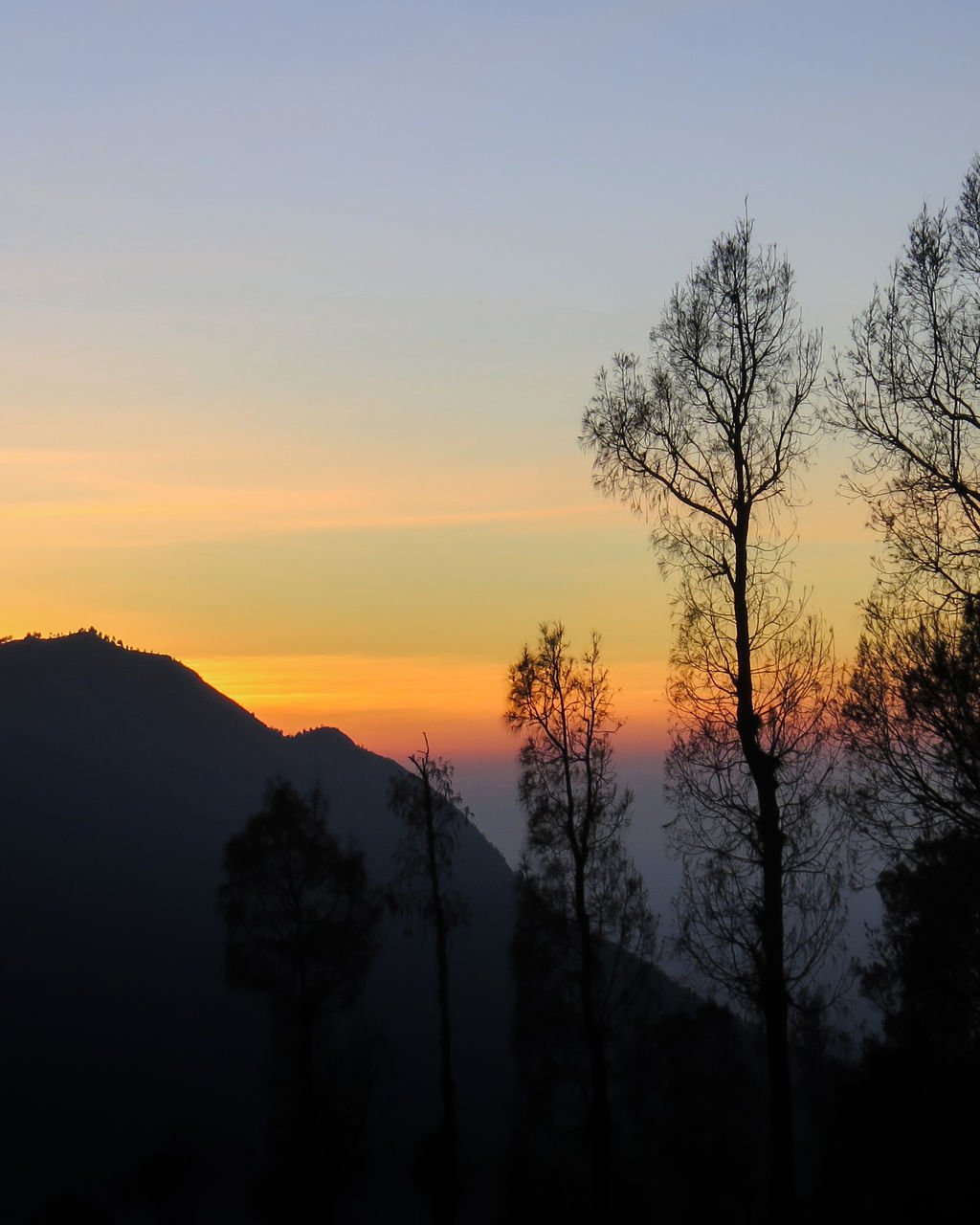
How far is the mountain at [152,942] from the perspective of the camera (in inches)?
2496

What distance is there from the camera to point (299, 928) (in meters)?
27.1

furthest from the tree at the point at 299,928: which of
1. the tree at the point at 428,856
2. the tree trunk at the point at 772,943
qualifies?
the tree trunk at the point at 772,943

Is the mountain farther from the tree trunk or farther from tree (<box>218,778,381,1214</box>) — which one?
the tree trunk

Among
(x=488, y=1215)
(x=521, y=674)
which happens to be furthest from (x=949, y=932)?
(x=488, y=1215)

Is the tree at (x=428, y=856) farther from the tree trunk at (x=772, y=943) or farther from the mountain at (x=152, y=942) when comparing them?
the tree trunk at (x=772, y=943)

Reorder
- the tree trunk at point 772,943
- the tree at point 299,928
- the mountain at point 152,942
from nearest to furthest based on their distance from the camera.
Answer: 1. the tree trunk at point 772,943
2. the tree at point 299,928
3. the mountain at point 152,942

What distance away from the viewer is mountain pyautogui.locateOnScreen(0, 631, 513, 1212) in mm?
63406

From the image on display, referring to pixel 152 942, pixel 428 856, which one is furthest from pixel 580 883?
pixel 152 942

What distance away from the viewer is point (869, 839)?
15906mm

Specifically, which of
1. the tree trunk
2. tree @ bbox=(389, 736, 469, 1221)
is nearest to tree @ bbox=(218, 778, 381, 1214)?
tree @ bbox=(389, 736, 469, 1221)

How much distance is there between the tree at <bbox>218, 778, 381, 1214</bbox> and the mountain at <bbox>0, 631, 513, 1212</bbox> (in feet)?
9.38

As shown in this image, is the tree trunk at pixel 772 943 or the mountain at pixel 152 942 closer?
the tree trunk at pixel 772 943

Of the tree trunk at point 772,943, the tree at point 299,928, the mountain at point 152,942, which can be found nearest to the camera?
the tree trunk at point 772,943

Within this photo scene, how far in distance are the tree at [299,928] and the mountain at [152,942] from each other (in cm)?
286
